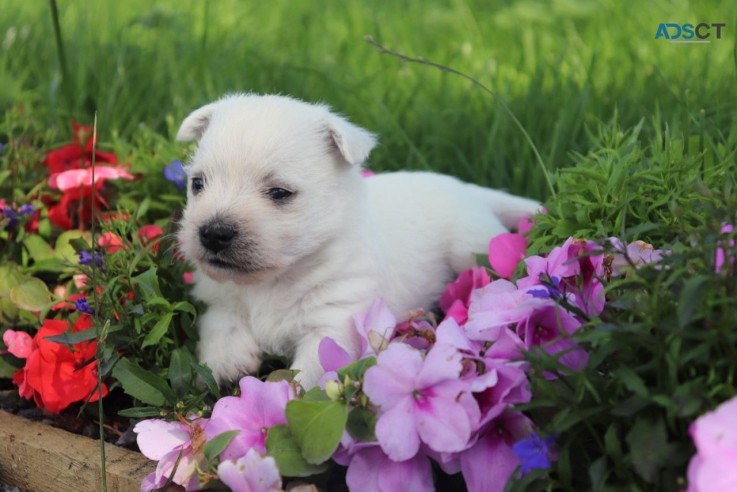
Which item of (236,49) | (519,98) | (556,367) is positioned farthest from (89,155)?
(556,367)

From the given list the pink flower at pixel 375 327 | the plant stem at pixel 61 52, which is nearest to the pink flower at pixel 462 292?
the pink flower at pixel 375 327

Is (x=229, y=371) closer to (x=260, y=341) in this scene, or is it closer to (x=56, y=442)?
(x=260, y=341)

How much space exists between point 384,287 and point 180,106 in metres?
2.00

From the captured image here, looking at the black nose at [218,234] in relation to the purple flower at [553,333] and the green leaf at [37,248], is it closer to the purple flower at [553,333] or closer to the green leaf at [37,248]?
the purple flower at [553,333]

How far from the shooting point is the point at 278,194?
2.70 metres

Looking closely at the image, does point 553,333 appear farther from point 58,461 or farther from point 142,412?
point 58,461

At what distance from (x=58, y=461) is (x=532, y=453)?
1384mm

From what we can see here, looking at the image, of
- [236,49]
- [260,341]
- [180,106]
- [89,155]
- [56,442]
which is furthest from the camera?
[236,49]

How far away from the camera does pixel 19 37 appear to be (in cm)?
539

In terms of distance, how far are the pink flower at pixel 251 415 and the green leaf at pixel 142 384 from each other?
1.05 feet

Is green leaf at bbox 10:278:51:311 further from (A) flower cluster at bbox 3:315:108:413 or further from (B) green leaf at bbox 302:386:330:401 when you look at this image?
(B) green leaf at bbox 302:386:330:401

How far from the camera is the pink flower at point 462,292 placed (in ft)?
9.60

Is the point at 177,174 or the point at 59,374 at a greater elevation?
the point at 177,174

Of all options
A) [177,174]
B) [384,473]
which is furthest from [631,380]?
[177,174]
